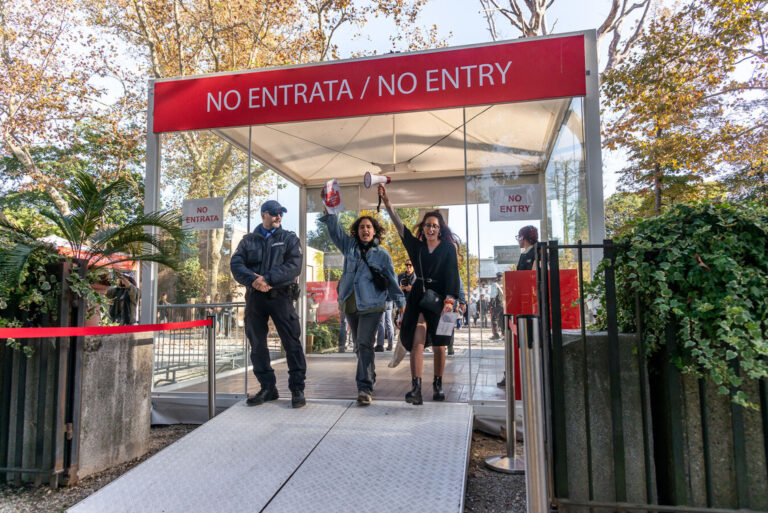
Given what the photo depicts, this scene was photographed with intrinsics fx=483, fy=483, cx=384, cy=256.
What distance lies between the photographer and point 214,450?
347 cm

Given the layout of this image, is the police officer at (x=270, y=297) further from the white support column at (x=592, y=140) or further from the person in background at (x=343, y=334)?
the person in background at (x=343, y=334)

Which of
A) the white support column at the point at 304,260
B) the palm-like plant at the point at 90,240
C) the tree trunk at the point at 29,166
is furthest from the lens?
the tree trunk at the point at 29,166

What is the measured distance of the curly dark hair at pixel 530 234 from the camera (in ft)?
16.1

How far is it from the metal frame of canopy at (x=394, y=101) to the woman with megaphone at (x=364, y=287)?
149 cm

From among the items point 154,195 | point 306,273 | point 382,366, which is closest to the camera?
point 154,195

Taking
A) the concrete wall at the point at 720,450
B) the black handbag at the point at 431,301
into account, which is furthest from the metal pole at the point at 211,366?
the concrete wall at the point at 720,450

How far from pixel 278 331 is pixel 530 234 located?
2675mm

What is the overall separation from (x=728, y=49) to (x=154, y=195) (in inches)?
517

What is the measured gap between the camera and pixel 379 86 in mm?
5215

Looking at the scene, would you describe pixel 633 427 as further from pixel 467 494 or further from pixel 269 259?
pixel 269 259

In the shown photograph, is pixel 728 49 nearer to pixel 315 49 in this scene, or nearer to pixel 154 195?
pixel 315 49

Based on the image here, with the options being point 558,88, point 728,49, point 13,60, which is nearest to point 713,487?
point 558,88

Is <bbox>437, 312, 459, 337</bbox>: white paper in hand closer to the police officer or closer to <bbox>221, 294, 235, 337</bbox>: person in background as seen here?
the police officer

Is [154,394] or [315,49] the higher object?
[315,49]
